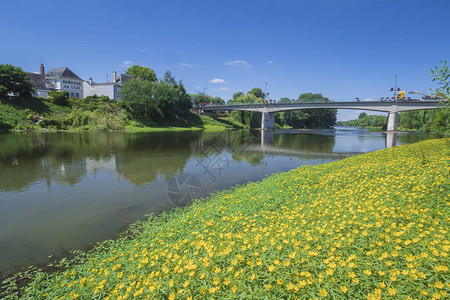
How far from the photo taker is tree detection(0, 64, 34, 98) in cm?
5375

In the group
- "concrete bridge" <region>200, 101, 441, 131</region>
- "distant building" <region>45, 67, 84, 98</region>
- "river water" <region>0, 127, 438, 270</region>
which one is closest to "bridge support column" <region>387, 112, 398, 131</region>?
"concrete bridge" <region>200, 101, 441, 131</region>

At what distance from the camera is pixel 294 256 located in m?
4.22

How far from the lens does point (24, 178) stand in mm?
14906

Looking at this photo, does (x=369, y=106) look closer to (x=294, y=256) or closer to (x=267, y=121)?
(x=267, y=121)

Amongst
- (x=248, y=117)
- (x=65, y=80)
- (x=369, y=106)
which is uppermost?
(x=65, y=80)

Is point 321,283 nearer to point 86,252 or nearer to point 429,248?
point 429,248

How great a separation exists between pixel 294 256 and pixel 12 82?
76.1 meters

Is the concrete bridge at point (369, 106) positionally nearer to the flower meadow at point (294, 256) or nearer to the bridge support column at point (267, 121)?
the bridge support column at point (267, 121)

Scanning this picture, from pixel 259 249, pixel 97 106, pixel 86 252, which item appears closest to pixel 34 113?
pixel 97 106

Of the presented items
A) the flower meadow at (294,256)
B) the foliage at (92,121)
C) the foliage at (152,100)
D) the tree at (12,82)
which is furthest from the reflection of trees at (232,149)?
the tree at (12,82)

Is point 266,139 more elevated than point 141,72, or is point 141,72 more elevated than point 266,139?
point 141,72

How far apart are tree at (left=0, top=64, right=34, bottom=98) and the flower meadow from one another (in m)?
68.4

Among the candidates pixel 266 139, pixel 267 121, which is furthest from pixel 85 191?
pixel 267 121

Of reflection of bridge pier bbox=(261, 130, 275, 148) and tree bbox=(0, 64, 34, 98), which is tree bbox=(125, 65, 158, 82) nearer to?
tree bbox=(0, 64, 34, 98)
